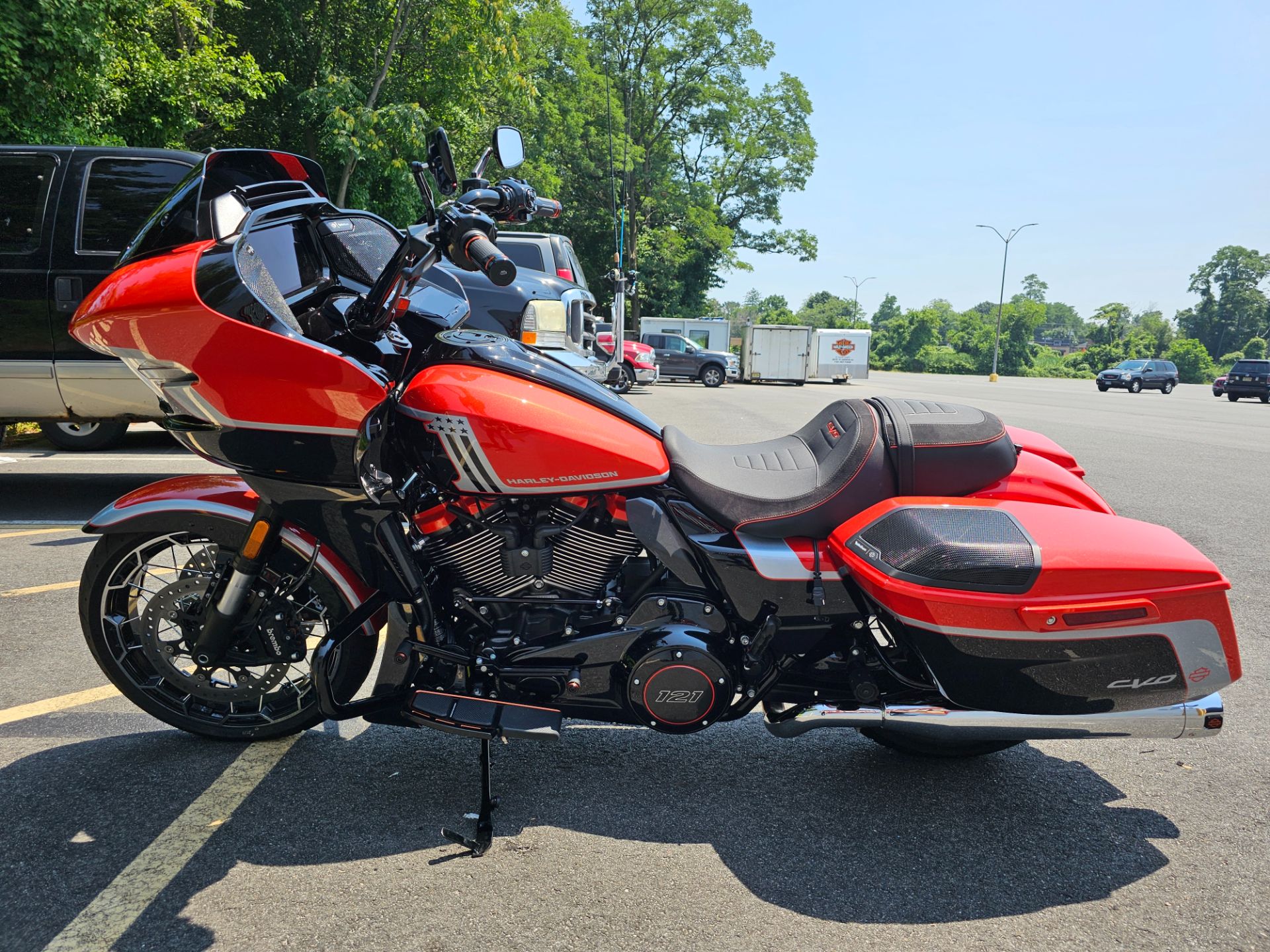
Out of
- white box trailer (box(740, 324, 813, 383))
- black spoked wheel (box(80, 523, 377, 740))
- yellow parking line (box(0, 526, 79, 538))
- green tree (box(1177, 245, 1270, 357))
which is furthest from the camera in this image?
green tree (box(1177, 245, 1270, 357))

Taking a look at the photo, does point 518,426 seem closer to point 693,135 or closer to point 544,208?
point 544,208

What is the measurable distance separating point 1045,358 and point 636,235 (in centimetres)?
5725

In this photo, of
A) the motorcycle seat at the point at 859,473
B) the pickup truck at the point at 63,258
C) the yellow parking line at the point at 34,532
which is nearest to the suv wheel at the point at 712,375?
the pickup truck at the point at 63,258

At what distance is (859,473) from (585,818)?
4.37 feet

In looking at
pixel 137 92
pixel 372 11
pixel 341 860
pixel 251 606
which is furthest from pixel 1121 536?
pixel 372 11

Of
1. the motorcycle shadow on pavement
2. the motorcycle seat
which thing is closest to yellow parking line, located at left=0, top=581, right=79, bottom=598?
the motorcycle shadow on pavement

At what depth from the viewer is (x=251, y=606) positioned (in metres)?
2.68

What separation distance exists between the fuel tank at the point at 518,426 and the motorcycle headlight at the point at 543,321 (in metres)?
7.28

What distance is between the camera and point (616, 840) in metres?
2.43

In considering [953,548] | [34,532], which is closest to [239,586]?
[953,548]

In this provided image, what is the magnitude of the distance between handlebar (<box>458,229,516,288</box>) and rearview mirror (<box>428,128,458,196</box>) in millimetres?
264

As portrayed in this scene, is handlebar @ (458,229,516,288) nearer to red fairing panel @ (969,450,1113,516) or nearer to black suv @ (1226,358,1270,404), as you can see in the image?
red fairing panel @ (969,450,1113,516)

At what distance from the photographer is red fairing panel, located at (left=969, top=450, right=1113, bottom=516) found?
2.46 m

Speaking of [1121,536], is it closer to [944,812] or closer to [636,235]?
[944,812]
